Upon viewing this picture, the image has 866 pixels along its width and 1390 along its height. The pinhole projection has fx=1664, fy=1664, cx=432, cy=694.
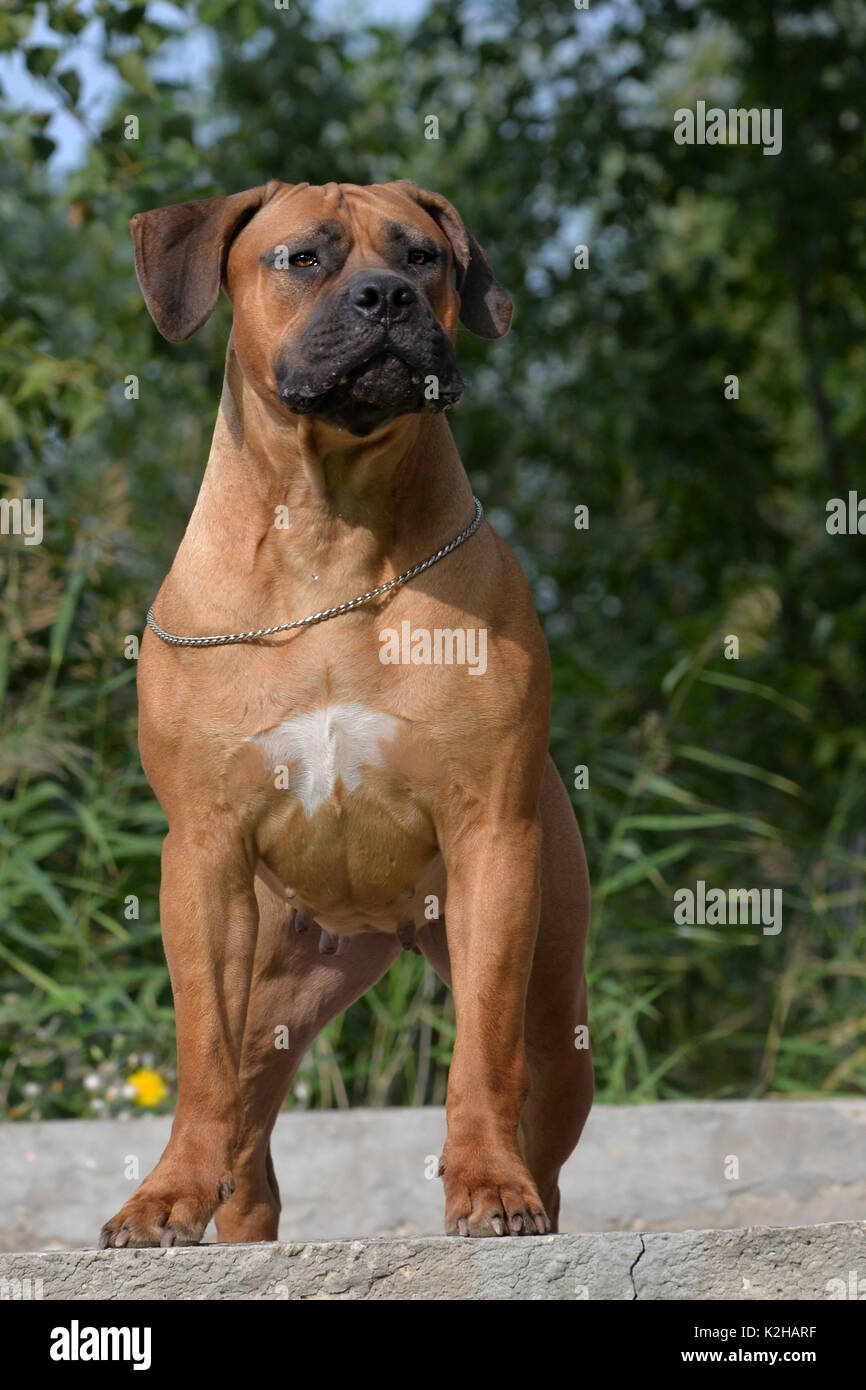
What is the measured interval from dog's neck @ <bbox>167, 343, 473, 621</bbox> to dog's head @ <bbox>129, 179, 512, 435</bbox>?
0.09m

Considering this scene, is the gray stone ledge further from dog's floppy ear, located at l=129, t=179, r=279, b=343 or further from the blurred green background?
dog's floppy ear, located at l=129, t=179, r=279, b=343

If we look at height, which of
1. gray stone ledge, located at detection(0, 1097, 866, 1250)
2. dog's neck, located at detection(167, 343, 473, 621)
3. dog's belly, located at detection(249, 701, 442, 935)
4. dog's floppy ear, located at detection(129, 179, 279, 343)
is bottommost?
gray stone ledge, located at detection(0, 1097, 866, 1250)

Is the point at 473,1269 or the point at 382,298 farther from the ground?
the point at 382,298

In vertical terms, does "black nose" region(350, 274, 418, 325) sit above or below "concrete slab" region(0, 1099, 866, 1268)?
above

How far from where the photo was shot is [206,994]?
3197mm

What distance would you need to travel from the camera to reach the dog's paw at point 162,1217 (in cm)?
280

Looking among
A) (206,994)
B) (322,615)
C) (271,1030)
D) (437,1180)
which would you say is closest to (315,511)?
(322,615)

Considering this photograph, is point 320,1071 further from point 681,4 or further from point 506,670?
point 681,4

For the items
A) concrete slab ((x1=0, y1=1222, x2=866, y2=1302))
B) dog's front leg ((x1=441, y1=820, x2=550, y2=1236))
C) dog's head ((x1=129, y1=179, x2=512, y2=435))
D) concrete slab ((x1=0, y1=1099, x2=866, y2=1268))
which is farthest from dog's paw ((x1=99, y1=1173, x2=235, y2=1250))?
concrete slab ((x1=0, y1=1099, x2=866, y2=1268))

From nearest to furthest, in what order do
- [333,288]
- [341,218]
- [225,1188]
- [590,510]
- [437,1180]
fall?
[225,1188]
[333,288]
[341,218]
[437,1180]
[590,510]

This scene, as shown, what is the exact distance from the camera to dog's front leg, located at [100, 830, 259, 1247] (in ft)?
9.95

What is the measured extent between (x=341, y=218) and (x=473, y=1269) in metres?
2.04

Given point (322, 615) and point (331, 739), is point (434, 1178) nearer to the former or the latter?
point (331, 739)
